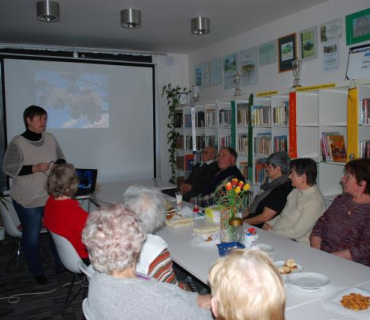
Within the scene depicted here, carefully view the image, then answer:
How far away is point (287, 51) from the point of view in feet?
15.9

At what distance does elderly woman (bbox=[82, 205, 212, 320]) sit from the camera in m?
1.36

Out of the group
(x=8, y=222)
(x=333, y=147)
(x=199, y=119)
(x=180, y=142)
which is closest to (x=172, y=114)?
(x=180, y=142)

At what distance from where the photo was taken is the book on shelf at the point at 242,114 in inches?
206

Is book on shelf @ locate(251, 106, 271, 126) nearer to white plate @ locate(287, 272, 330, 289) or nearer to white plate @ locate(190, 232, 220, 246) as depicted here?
white plate @ locate(190, 232, 220, 246)

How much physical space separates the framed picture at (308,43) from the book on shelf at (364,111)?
1.13 meters

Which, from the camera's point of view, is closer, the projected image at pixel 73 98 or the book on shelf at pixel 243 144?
the book on shelf at pixel 243 144

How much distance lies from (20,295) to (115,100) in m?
3.65

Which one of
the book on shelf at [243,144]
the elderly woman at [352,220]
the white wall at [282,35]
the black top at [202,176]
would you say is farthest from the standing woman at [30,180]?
the white wall at [282,35]

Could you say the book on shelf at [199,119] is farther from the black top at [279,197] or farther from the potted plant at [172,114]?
the black top at [279,197]

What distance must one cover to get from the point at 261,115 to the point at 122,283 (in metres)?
3.90

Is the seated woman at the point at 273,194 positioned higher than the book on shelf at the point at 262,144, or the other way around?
the book on shelf at the point at 262,144

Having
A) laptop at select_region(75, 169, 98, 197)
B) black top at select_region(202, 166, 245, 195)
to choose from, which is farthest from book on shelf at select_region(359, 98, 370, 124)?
laptop at select_region(75, 169, 98, 197)

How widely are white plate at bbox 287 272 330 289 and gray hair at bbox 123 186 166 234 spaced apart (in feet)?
2.55

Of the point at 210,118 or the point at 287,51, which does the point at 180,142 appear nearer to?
the point at 210,118
